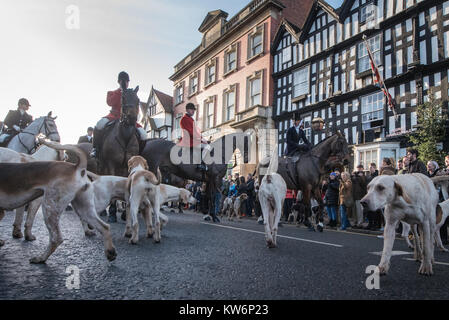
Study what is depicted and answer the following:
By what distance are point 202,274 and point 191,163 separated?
7296 mm

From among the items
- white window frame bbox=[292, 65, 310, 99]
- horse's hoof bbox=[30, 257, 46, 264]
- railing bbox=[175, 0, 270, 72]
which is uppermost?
railing bbox=[175, 0, 270, 72]

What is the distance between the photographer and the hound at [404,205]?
360cm

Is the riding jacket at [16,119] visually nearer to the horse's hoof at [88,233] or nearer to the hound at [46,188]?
the horse's hoof at [88,233]

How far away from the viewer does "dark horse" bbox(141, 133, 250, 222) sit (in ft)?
32.9

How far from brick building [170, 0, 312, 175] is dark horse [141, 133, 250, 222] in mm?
15723

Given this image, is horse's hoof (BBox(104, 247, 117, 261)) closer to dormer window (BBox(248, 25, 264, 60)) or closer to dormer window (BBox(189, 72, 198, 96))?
dormer window (BBox(248, 25, 264, 60))

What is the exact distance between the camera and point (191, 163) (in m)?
10.4

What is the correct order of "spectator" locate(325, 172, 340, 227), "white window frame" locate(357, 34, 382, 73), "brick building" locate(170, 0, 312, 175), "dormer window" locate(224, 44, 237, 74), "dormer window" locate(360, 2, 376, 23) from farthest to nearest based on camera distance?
1. "dormer window" locate(224, 44, 237, 74)
2. "brick building" locate(170, 0, 312, 175)
3. "dormer window" locate(360, 2, 376, 23)
4. "white window frame" locate(357, 34, 382, 73)
5. "spectator" locate(325, 172, 340, 227)

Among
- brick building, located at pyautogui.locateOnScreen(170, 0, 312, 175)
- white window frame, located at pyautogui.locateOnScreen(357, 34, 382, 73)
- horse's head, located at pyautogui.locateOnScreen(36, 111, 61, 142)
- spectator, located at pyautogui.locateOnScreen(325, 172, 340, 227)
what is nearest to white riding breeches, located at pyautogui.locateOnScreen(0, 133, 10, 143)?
horse's head, located at pyautogui.locateOnScreen(36, 111, 61, 142)

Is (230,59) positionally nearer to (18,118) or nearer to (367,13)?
(367,13)

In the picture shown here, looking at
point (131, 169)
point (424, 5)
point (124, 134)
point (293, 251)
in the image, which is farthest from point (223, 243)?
point (424, 5)

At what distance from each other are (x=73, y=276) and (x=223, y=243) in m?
2.90

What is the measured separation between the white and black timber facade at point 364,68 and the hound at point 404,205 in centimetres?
1587
